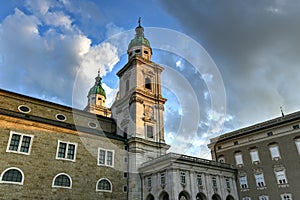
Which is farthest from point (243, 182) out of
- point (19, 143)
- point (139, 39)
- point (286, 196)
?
point (139, 39)

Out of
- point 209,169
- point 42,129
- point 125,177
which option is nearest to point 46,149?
point 42,129

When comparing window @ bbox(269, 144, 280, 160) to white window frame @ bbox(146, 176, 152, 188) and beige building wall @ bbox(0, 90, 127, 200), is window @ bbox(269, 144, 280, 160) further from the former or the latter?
beige building wall @ bbox(0, 90, 127, 200)

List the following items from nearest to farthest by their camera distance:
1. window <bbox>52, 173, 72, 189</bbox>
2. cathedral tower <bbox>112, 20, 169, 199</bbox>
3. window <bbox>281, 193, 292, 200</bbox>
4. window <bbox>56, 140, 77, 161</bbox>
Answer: window <bbox>52, 173, 72, 189</bbox> < window <bbox>56, 140, 77, 161</bbox> < window <bbox>281, 193, 292, 200</bbox> < cathedral tower <bbox>112, 20, 169, 199</bbox>

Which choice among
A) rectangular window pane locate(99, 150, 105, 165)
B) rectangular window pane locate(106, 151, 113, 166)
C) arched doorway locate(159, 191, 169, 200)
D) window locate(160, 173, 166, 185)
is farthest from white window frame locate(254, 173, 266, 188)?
rectangular window pane locate(99, 150, 105, 165)

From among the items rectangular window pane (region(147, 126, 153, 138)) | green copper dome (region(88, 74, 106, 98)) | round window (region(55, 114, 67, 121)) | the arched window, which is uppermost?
green copper dome (region(88, 74, 106, 98))

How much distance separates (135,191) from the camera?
106 ft

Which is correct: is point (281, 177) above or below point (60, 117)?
below

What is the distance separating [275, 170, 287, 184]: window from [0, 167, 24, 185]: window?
33.0 m

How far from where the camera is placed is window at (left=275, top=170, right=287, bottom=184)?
32.9 m

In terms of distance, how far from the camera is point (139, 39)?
1989 inches

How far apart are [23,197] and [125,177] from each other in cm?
1334

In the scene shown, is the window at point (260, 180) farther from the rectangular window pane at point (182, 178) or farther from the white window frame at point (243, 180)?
the rectangular window pane at point (182, 178)

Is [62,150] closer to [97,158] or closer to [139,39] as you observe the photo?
[97,158]

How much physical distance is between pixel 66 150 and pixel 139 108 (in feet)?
48.6
